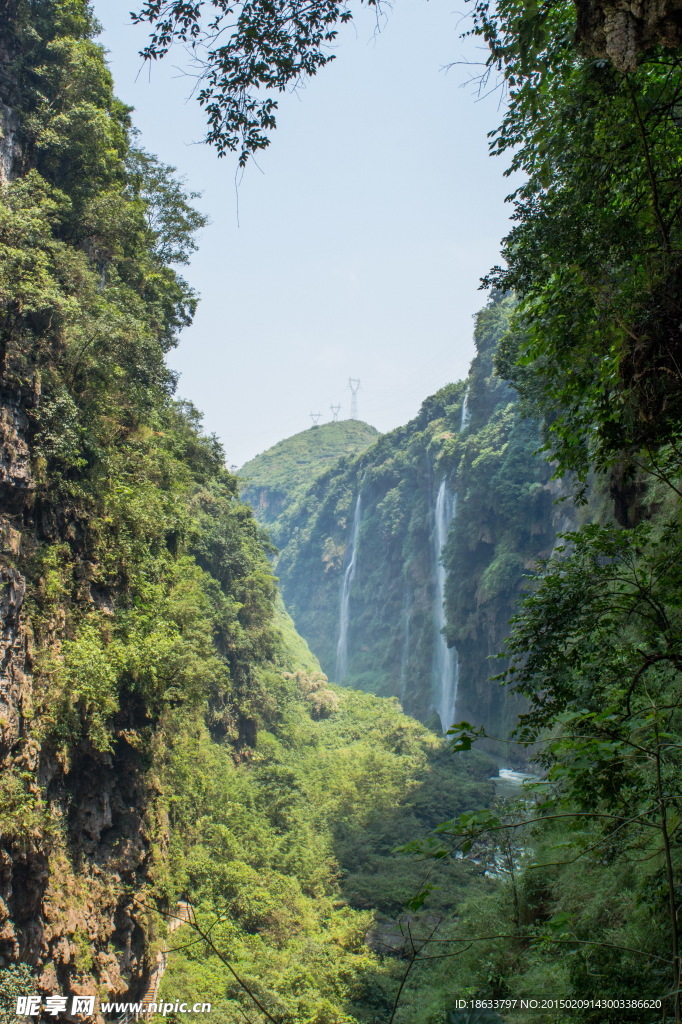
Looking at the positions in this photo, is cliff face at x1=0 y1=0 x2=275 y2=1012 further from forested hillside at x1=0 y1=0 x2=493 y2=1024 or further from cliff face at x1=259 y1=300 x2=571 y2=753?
cliff face at x1=259 y1=300 x2=571 y2=753

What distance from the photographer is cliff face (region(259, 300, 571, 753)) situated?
115 ft

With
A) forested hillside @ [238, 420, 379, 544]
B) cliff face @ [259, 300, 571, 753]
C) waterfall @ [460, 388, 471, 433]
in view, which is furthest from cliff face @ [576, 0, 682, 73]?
forested hillside @ [238, 420, 379, 544]

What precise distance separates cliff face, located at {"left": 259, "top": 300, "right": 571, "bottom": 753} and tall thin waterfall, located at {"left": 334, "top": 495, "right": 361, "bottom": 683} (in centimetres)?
24

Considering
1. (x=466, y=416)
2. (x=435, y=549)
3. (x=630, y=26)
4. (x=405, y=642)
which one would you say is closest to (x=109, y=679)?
(x=630, y=26)

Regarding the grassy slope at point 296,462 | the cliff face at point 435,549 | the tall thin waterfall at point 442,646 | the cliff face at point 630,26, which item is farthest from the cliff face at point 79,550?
the grassy slope at point 296,462

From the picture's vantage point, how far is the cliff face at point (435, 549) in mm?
35156

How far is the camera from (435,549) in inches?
2050

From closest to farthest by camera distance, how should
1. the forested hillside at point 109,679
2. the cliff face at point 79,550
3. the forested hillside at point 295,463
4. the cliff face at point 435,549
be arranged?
the cliff face at point 79,550 → the forested hillside at point 109,679 → the cliff face at point 435,549 → the forested hillside at point 295,463

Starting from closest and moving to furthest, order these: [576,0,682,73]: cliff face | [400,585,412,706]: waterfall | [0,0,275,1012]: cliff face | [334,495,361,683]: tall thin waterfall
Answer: [576,0,682,73]: cliff face → [0,0,275,1012]: cliff face → [400,585,412,706]: waterfall → [334,495,361,683]: tall thin waterfall

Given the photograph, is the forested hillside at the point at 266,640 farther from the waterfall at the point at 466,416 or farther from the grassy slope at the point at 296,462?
the grassy slope at the point at 296,462

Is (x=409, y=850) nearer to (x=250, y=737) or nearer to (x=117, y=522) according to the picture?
(x=117, y=522)

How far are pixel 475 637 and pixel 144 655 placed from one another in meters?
29.2

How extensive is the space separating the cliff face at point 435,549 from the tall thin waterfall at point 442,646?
0.15 m

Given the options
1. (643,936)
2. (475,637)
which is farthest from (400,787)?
(643,936)
